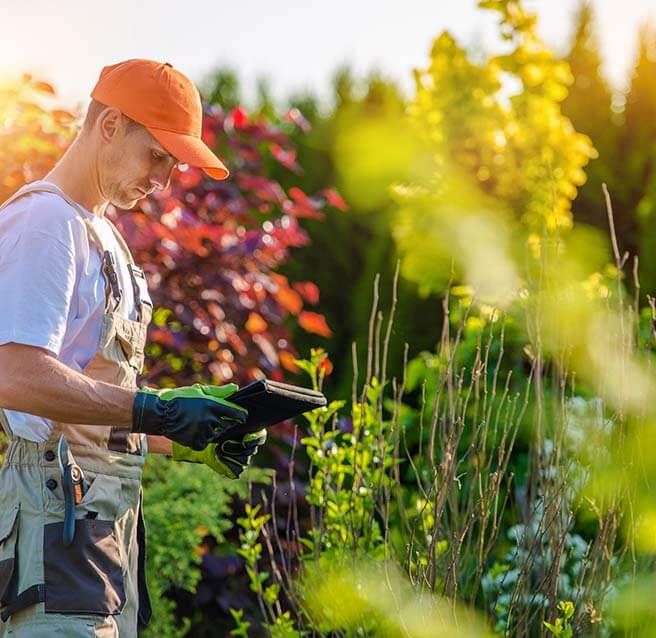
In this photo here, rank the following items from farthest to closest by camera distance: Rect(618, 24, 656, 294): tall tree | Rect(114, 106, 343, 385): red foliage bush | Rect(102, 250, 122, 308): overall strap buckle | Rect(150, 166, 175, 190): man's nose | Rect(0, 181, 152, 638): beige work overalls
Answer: Rect(618, 24, 656, 294): tall tree < Rect(114, 106, 343, 385): red foliage bush < Rect(150, 166, 175, 190): man's nose < Rect(102, 250, 122, 308): overall strap buckle < Rect(0, 181, 152, 638): beige work overalls

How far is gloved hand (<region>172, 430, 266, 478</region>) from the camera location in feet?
7.95

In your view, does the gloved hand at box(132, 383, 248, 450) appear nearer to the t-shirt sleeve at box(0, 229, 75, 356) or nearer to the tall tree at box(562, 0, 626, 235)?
the t-shirt sleeve at box(0, 229, 75, 356)

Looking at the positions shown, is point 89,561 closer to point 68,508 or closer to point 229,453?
point 68,508

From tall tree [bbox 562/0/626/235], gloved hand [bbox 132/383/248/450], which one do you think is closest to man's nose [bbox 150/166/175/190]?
gloved hand [bbox 132/383/248/450]

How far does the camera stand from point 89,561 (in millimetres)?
2146

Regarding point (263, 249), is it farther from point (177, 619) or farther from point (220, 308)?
point (177, 619)

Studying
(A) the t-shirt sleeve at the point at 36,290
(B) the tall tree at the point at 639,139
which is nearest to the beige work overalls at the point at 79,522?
(A) the t-shirt sleeve at the point at 36,290

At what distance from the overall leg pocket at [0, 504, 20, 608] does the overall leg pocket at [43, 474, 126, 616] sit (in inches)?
2.3

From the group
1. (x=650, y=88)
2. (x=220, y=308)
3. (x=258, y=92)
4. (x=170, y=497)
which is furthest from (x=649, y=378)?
(x=258, y=92)

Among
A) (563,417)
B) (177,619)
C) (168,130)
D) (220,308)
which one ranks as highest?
(168,130)

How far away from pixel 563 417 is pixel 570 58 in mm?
7713

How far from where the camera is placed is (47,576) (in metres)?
2.11

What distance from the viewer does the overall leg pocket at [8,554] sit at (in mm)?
2121

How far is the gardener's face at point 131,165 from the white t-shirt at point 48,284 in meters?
0.08
